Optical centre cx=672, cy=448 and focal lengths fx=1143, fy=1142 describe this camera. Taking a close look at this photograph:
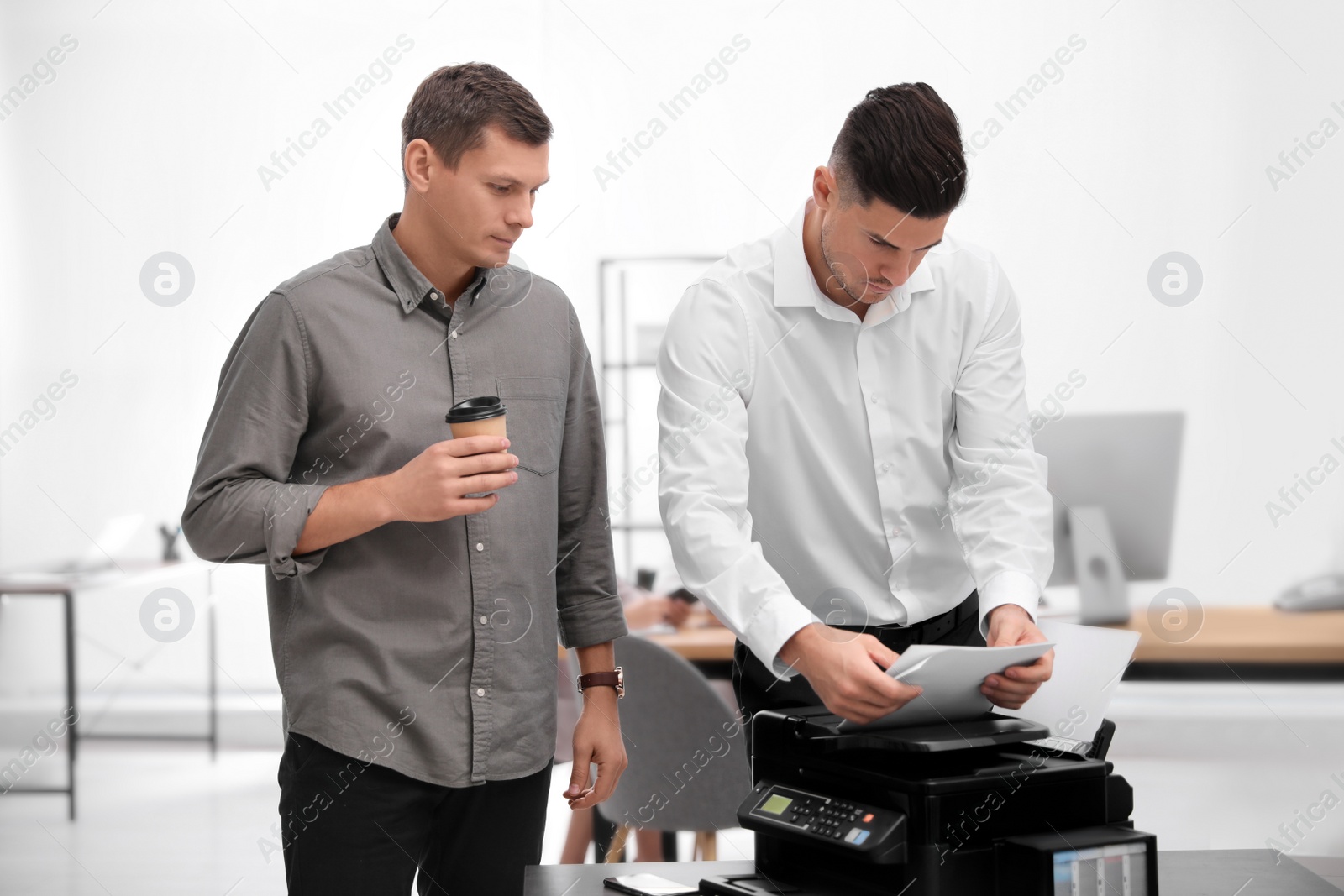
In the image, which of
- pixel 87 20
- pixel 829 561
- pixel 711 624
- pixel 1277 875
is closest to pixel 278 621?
pixel 829 561

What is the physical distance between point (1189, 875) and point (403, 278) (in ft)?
4.07

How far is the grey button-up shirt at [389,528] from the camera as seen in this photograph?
4.72ft

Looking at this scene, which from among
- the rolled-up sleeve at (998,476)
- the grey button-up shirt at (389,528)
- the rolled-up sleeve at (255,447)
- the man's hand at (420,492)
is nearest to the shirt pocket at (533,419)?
the grey button-up shirt at (389,528)

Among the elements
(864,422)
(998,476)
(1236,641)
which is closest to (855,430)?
(864,422)

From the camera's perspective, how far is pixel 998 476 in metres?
1.67

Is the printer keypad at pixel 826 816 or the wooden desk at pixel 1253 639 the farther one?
the wooden desk at pixel 1253 639

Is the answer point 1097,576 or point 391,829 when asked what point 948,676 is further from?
point 1097,576

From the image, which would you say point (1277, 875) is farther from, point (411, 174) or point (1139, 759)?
point (1139, 759)

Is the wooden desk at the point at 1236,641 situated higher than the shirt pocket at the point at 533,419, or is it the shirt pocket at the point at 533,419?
the shirt pocket at the point at 533,419

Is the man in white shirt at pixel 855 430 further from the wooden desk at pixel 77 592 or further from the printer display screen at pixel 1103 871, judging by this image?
the wooden desk at pixel 77 592

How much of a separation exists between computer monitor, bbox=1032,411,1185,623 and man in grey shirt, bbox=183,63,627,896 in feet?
3.78

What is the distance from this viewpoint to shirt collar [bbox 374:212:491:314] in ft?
5.04

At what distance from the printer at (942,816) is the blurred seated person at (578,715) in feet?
4.78

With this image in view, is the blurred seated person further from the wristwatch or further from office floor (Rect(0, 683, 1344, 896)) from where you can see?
the wristwatch
